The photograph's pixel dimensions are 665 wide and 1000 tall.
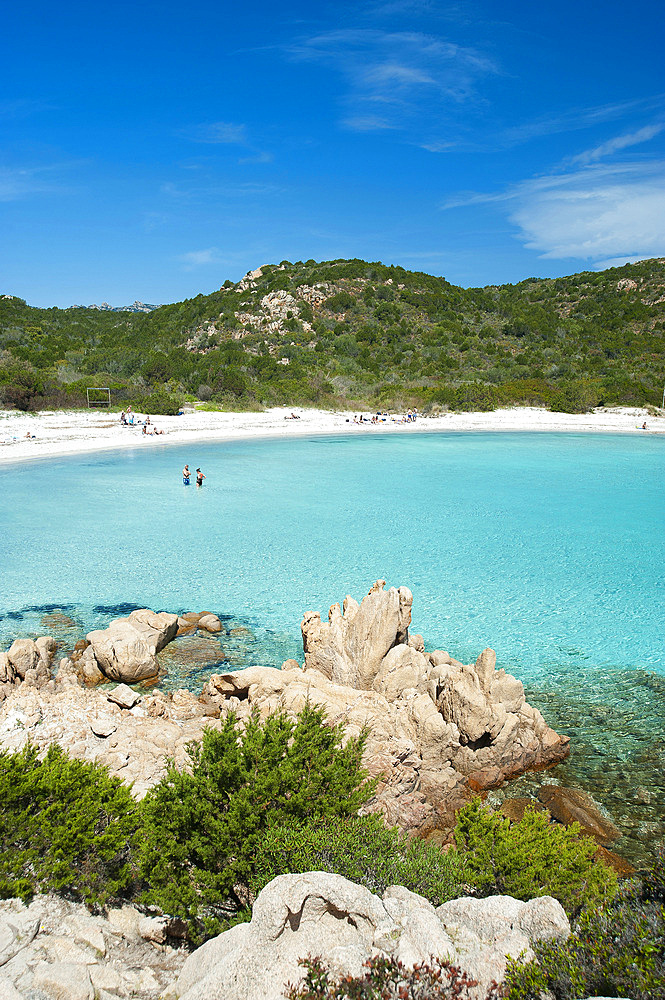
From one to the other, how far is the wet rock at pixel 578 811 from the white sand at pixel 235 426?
24.1 m

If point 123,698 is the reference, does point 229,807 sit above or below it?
above

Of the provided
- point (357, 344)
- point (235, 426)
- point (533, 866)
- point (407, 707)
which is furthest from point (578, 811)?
point (357, 344)

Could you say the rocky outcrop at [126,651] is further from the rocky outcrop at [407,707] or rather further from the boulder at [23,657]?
the rocky outcrop at [407,707]

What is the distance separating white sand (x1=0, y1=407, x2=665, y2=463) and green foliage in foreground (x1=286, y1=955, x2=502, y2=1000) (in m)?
25.4

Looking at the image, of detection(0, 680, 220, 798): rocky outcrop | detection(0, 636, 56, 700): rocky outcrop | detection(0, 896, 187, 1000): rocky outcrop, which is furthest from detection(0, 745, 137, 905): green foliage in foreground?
detection(0, 636, 56, 700): rocky outcrop

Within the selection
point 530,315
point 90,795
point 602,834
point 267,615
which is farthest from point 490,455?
point 530,315

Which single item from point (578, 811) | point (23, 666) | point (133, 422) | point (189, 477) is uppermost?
point (133, 422)

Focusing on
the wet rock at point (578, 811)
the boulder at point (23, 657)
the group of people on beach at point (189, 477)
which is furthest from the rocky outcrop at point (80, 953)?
the group of people on beach at point (189, 477)

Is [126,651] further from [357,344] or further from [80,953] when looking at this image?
[357,344]

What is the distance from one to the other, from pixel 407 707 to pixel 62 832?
11.9 ft

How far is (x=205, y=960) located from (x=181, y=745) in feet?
9.57

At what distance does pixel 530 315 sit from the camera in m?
68.5

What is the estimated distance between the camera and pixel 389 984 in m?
2.50

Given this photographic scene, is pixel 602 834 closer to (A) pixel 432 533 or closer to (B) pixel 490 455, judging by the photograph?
(A) pixel 432 533
